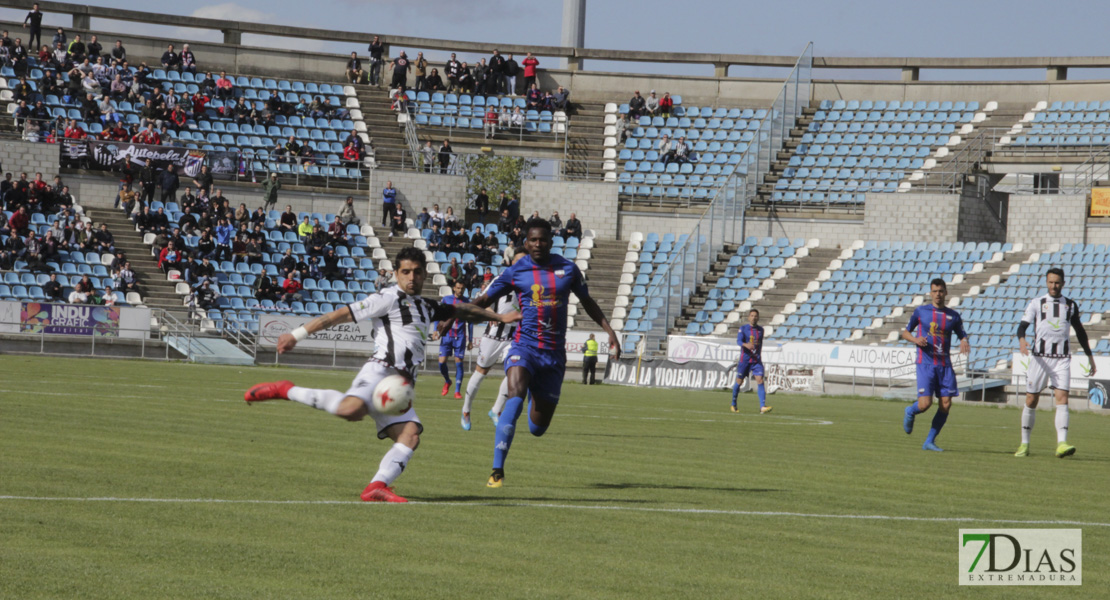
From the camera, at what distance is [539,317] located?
37.5ft

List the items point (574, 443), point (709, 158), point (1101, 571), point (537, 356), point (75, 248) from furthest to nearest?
point (709, 158) → point (75, 248) → point (574, 443) → point (537, 356) → point (1101, 571)

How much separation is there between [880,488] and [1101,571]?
427 cm

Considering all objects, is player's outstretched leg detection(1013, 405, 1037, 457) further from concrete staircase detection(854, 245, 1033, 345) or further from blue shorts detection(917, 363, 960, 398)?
concrete staircase detection(854, 245, 1033, 345)

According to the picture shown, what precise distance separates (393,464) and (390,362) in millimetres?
750

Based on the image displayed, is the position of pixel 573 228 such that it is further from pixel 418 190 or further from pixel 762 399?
pixel 762 399

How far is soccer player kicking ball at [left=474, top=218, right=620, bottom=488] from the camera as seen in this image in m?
11.3

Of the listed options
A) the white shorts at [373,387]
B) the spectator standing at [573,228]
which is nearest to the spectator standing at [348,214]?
the spectator standing at [573,228]

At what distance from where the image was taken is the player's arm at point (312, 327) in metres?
8.63

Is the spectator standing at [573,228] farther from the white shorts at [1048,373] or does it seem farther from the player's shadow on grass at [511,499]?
the player's shadow on grass at [511,499]

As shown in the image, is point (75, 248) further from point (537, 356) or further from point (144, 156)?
point (537, 356)

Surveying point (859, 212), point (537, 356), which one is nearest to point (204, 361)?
point (859, 212)

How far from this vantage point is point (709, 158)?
50719 mm

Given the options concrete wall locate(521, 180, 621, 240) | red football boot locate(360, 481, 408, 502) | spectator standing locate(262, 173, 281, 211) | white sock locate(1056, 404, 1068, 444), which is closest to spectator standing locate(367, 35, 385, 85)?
concrete wall locate(521, 180, 621, 240)

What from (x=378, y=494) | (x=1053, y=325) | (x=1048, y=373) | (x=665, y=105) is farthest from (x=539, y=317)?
(x=665, y=105)
